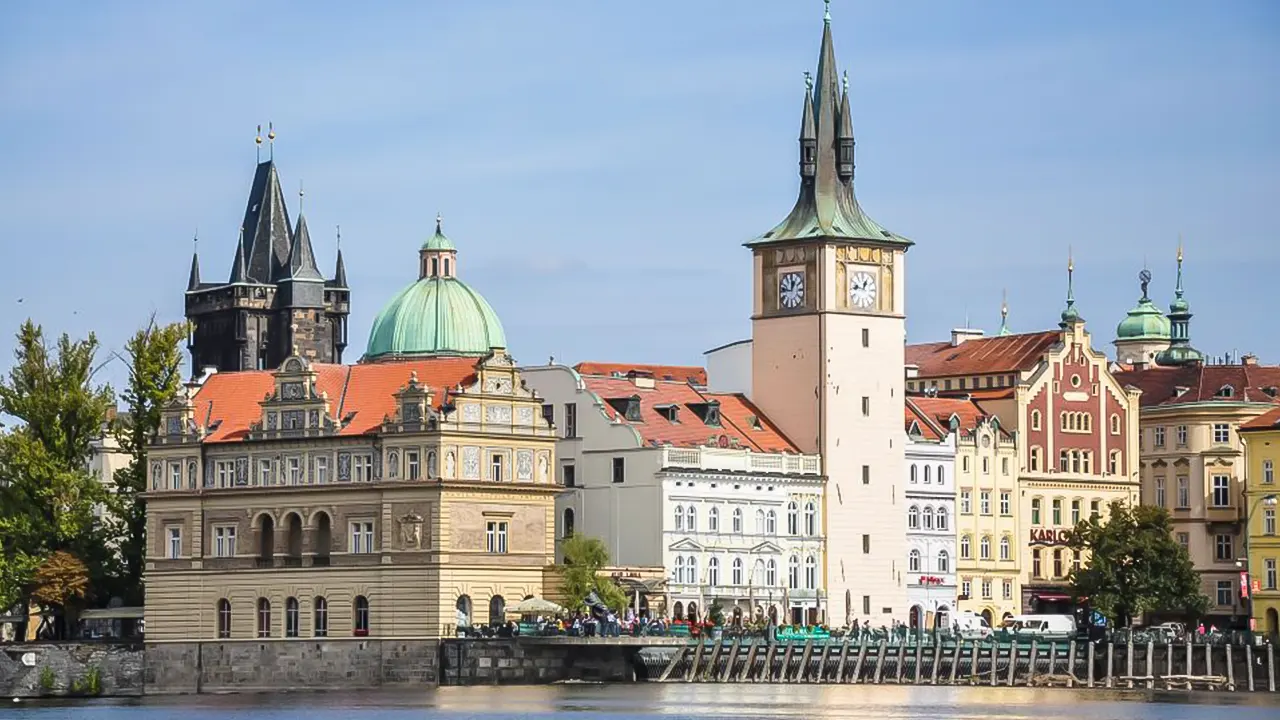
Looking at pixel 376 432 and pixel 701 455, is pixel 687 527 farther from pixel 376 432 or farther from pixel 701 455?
pixel 376 432

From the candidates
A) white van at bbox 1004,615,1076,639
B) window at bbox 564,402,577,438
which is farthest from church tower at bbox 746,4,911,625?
window at bbox 564,402,577,438

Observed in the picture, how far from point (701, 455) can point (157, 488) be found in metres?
22.2

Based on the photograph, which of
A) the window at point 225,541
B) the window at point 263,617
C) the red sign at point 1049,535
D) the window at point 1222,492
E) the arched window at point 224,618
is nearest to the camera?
the window at point 263,617

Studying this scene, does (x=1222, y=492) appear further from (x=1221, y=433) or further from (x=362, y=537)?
(x=362, y=537)

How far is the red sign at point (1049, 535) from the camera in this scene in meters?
172

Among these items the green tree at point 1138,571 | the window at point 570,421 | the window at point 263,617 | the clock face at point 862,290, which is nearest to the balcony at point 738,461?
the window at point 570,421

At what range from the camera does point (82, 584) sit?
15050 centimetres

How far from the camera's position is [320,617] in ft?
473

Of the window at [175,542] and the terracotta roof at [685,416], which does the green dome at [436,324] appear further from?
the window at [175,542]

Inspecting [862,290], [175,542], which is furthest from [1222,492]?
[175,542]

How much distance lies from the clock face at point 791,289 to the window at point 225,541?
27519 millimetres

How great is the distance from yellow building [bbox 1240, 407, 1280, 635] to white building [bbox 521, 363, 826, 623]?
61.6 ft

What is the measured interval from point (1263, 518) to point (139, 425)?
4849cm

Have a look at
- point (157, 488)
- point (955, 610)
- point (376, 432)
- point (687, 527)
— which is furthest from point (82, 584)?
Answer: point (955, 610)
